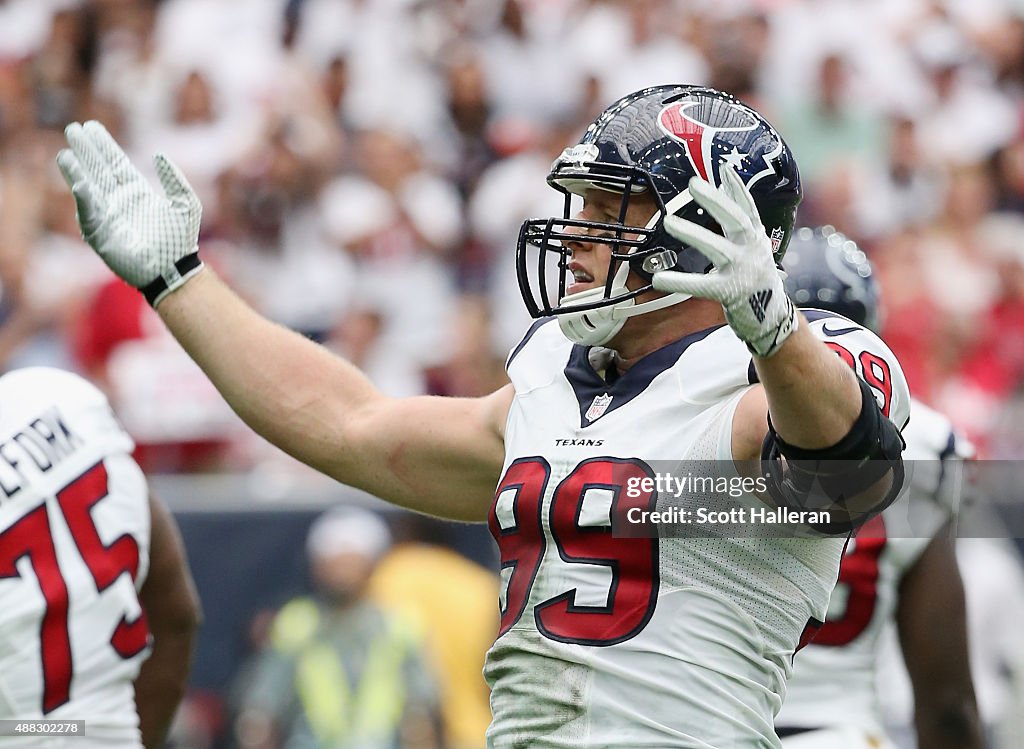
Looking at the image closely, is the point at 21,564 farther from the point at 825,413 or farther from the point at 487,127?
the point at 487,127

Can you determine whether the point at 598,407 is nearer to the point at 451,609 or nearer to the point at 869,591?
the point at 869,591

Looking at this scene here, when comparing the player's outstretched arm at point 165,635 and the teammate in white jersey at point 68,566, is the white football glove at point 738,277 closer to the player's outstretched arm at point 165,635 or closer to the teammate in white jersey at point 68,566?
the teammate in white jersey at point 68,566

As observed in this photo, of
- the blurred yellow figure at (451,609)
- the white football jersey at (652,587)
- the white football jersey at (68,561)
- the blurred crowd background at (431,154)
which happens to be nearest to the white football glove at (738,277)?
the white football jersey at (652,587)

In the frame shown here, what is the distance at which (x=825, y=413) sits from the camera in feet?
7.82

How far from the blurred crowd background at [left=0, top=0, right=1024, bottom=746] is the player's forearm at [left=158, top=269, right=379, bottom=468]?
4.25 m

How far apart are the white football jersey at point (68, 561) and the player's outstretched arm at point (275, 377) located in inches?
21.1

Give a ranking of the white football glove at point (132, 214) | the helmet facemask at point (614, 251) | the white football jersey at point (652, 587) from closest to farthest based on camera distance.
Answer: the white football jersey at point (652, 587), the helmet facemask at point (614, 251), the white football glove at point (132, 214)

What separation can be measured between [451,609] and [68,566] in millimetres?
3371

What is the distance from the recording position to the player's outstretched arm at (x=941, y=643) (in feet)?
13.0

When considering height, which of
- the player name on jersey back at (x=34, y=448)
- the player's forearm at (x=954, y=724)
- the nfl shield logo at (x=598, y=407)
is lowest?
the player's forearm at (x=954, y=724)

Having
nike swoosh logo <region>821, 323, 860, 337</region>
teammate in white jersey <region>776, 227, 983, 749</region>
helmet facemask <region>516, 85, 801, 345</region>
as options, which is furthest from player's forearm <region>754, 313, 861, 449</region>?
teammate in white jersey <region>776, 227, 983, 749</region>

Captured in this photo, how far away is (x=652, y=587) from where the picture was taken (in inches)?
106

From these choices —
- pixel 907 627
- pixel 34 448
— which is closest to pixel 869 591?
pixel 907 627

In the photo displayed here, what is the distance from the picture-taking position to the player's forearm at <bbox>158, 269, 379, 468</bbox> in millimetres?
3107
